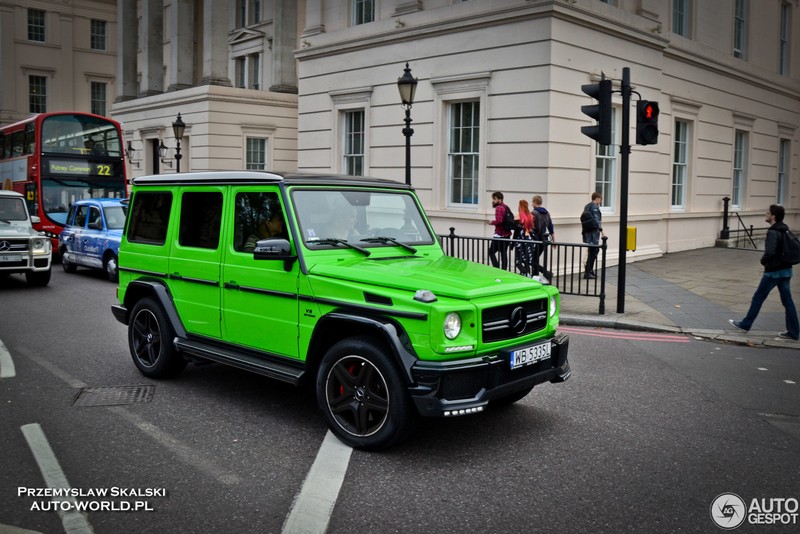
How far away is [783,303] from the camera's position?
34.3 feet

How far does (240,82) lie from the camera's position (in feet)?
125

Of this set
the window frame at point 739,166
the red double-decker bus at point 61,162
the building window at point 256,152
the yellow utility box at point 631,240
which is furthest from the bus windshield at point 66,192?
the window frame at point 739,166

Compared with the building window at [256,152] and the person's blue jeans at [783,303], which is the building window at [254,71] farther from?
the person's blue jeans at [783,303]

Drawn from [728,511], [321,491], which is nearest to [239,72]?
[321,491]

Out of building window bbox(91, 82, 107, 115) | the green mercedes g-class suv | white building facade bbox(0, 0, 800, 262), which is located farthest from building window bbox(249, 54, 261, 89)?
the green mercedes g-class suv

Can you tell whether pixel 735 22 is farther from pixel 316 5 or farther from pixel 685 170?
pixel 316 5

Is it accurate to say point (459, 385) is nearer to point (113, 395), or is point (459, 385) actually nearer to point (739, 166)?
point (113, 395)

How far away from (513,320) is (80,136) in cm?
2089

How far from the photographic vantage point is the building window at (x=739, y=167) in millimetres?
24719

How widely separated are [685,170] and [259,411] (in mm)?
18780

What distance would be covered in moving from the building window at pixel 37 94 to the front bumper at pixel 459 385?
52701mm

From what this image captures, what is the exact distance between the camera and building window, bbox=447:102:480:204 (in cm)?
1795

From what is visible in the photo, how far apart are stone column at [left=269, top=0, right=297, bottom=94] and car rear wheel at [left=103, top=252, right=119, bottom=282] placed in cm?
1805

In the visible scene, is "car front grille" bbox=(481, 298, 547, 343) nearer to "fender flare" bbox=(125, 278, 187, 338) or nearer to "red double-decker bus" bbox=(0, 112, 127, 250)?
"fender flare" bbox=(125, 278, 187, 338)
